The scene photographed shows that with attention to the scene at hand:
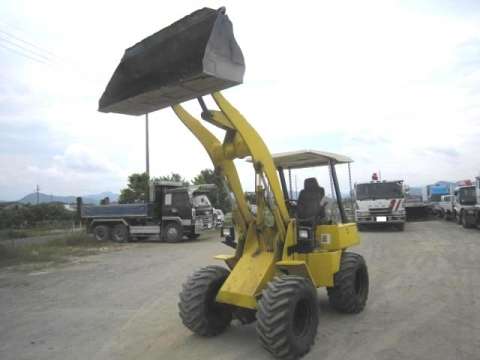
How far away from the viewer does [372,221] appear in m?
20.5

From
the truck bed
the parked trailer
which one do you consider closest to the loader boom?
the truck bed

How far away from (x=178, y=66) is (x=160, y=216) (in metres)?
17.7

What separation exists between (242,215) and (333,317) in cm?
197

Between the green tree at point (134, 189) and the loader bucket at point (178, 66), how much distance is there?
29204mm

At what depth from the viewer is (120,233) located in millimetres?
22312

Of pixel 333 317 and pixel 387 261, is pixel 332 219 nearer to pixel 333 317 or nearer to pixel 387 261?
pixel 333 317

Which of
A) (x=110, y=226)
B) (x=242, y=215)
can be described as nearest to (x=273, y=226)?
(x=242, y=215)

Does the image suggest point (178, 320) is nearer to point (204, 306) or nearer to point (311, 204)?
point (204, 306)

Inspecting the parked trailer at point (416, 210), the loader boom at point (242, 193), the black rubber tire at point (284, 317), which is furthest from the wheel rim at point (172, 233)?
the black rubber tire at point (284, 317)

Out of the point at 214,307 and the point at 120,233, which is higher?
the point at 120,233

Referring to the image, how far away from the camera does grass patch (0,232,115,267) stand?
15.1m

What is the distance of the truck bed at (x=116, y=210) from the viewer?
70.9ft

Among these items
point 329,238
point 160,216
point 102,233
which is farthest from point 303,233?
point 102,233

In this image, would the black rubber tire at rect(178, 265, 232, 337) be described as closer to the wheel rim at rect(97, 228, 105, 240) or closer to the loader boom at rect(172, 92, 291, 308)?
the loader boom at rect(172, 92, 291, 308)
